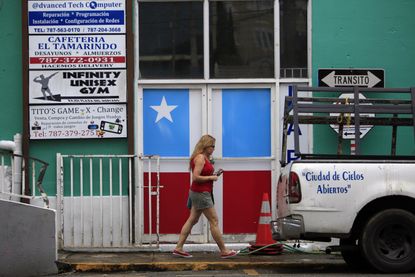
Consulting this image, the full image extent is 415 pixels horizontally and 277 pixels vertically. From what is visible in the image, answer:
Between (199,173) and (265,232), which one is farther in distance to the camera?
(265,232)

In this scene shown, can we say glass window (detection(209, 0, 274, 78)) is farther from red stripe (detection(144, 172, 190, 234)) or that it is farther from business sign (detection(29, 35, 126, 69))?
red stripe (detection(144, 172, 190, 234))

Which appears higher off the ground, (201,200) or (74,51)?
(74,51)

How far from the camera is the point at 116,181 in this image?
445 inches

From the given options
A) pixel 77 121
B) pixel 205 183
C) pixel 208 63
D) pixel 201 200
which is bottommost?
pixel 201 200

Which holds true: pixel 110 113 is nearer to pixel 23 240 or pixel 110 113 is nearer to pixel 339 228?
pixel 23 240

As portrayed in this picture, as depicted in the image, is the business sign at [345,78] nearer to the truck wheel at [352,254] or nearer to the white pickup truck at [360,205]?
the white pickup truck at [360,205]

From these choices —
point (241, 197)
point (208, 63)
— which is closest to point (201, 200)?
point (241, 197)

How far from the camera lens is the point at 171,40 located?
1162 cm

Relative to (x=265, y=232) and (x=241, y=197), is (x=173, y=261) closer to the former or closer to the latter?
(x=265, y=232)

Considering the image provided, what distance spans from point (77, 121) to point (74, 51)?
1103 mm

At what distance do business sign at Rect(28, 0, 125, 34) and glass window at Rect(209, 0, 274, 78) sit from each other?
154 cm

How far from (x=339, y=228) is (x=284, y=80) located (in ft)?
12.1

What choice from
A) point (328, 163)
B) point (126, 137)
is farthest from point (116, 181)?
point (328, 163)

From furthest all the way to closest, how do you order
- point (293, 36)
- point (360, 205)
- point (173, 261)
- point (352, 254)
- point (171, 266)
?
point (293, 36), point (173, 261), point (171, 266), point (352, 254), point (360, 205)
